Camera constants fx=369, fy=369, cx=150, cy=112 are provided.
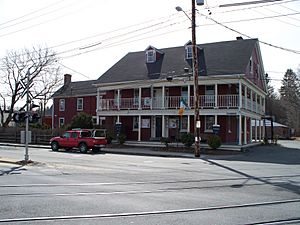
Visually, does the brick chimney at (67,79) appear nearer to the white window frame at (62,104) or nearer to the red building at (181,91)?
the white window frame at (62,104)

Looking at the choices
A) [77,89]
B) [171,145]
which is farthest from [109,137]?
[77,89]

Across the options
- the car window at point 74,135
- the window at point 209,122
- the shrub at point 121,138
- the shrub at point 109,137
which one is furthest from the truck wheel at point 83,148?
the window at point 209,122

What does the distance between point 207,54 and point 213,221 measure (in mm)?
29715

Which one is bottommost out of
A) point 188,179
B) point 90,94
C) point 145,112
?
point 188,179

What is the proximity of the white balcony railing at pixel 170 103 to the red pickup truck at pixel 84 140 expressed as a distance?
651 centimetres

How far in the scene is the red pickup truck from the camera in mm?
29359

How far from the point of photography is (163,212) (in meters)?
8.03

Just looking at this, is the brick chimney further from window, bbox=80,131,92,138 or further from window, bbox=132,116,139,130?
window, bbox=80,131,92,138

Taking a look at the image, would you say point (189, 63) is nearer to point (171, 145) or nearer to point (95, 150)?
point (171, 145)

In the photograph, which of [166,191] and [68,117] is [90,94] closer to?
[68,117]

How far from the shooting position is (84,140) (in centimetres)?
2959

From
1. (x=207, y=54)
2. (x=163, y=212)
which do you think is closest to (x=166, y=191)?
(x=163, y=212)

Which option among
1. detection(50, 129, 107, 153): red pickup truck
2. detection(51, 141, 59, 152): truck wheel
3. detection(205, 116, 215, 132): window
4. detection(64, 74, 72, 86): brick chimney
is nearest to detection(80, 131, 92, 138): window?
detection(50, 129, 107, 153): red pickup truck

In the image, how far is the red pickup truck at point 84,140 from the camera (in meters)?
29.4
